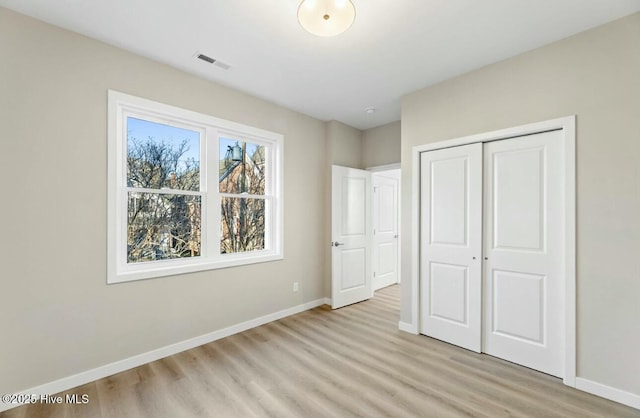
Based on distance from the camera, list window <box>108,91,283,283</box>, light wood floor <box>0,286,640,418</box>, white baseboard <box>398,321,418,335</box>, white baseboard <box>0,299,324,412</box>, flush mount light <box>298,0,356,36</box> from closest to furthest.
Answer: flush mount light <box>298,0,356,36</box> < light wood floor <box>0,286,640,418</box> < white baseboard <box>0,299,324,412</box> < window <box>108,91,283,283</box> < white baseboard <box>398,321,418,335</box>

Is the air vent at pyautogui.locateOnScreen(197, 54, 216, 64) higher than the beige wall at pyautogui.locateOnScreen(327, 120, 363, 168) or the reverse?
higher

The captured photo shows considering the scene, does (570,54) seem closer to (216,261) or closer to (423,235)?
(423,235)

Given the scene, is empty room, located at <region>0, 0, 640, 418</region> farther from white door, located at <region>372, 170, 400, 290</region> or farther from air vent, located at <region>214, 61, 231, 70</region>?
white door, located at <region>372, 170, 400, 290</region>

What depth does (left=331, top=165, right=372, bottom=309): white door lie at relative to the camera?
407cm

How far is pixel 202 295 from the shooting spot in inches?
115

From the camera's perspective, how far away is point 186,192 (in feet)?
9.49

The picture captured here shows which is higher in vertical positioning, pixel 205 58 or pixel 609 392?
pixel 205 58

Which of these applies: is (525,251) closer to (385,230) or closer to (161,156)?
(385,230)

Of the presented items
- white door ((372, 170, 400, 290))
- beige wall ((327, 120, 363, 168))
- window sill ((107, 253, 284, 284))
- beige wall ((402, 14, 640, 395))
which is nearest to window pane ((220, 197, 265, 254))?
window sill ((107, 253, 284, 284))

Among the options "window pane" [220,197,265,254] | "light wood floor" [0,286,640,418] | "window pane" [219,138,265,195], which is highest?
"window pane" [219,138,265,195]

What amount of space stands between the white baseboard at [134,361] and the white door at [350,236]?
1.04 meters

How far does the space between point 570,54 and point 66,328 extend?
4575 millimetres

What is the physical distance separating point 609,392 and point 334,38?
3417 millimetres

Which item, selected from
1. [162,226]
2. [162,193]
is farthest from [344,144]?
[162,226]
